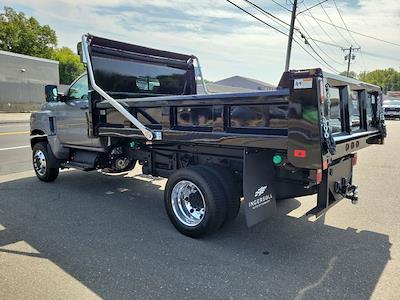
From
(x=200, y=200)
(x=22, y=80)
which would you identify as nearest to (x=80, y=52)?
(x=200, y=200)

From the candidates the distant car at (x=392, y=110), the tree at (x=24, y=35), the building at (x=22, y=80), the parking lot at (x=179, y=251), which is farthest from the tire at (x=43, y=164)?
the tree at (x=24, y=35)

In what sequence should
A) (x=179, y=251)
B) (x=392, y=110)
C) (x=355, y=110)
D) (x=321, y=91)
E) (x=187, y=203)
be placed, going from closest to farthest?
1. (x=321, y=91)
2. (x=179, y=251)
3. (x=187, y=203)
4. (x=355, y=110)
5. (x=392, y=110)

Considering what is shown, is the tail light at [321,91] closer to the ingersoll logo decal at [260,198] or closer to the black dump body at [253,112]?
the black dump body at [253,112]

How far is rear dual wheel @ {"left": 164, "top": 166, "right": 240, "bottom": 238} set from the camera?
4.15m

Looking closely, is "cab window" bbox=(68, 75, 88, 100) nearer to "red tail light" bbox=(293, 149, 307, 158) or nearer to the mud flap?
the mud flap

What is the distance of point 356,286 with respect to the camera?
329 cm

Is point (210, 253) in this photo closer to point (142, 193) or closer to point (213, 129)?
point (213, 129)

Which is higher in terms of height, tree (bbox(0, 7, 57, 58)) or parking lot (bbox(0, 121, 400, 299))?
tree (bbox(0, 7, 57, 58))

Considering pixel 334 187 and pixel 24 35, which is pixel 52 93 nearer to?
pixel 334 187

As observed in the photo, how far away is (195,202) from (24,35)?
63.3m

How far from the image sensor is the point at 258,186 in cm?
409

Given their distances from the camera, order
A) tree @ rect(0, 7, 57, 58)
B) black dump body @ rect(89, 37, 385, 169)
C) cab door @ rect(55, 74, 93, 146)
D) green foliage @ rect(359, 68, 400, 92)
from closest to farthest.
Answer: black dump body @ rect(89, 37, 385, 169)
cab door @ rect(55, 74, 93, 146)
tree @ rect(0, 7, 57, 58)
green foliage @ rect(359, 68, 400, 92)

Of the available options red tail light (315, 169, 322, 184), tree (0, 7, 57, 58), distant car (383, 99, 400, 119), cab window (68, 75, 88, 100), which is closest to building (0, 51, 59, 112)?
tree (0, 7, 57, 58)

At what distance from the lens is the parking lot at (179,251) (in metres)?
3.26
